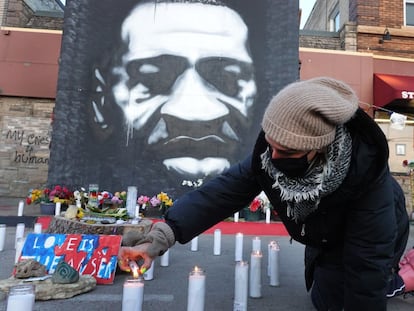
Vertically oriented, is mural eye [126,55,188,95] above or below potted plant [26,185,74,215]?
above

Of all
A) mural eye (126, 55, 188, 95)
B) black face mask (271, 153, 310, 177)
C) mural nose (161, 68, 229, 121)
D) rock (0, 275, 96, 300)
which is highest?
mural eye (126, 55, 188, 95)

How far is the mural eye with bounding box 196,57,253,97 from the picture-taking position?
24.7 ft

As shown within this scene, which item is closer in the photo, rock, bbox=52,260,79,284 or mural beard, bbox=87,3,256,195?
rock, bbox=52,260,79,284

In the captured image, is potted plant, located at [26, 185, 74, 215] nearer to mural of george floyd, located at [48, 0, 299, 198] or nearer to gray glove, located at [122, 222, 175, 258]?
mural of george floyd, located at [48, 0, 299, 198]

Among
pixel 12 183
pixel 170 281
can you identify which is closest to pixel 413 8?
pixel 170 281

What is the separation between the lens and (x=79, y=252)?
3.04 meters

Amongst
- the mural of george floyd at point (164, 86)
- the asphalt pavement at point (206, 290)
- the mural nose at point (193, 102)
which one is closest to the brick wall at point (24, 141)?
the mural of george floyd at point (164, 86)

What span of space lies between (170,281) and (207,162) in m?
4.34

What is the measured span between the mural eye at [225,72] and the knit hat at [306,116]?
6.27 meters

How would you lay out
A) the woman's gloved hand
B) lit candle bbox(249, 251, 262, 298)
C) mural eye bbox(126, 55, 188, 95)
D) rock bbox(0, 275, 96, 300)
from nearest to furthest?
the woman's gloved hand, rock bbox(0, 275, 96, 300), lit candle bbox(249, 251, 262, 298), mural eye bbox(126, 55, 188, 95)

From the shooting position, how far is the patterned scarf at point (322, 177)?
4.67ft

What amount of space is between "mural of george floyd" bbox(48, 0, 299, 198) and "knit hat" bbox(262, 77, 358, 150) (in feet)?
19.6

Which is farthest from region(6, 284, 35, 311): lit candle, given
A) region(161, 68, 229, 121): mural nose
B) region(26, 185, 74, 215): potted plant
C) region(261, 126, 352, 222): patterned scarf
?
region(161, 68, 229, 121): mural nose

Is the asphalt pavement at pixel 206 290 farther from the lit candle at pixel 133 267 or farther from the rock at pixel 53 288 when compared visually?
the lit candle at pixel 133 267
